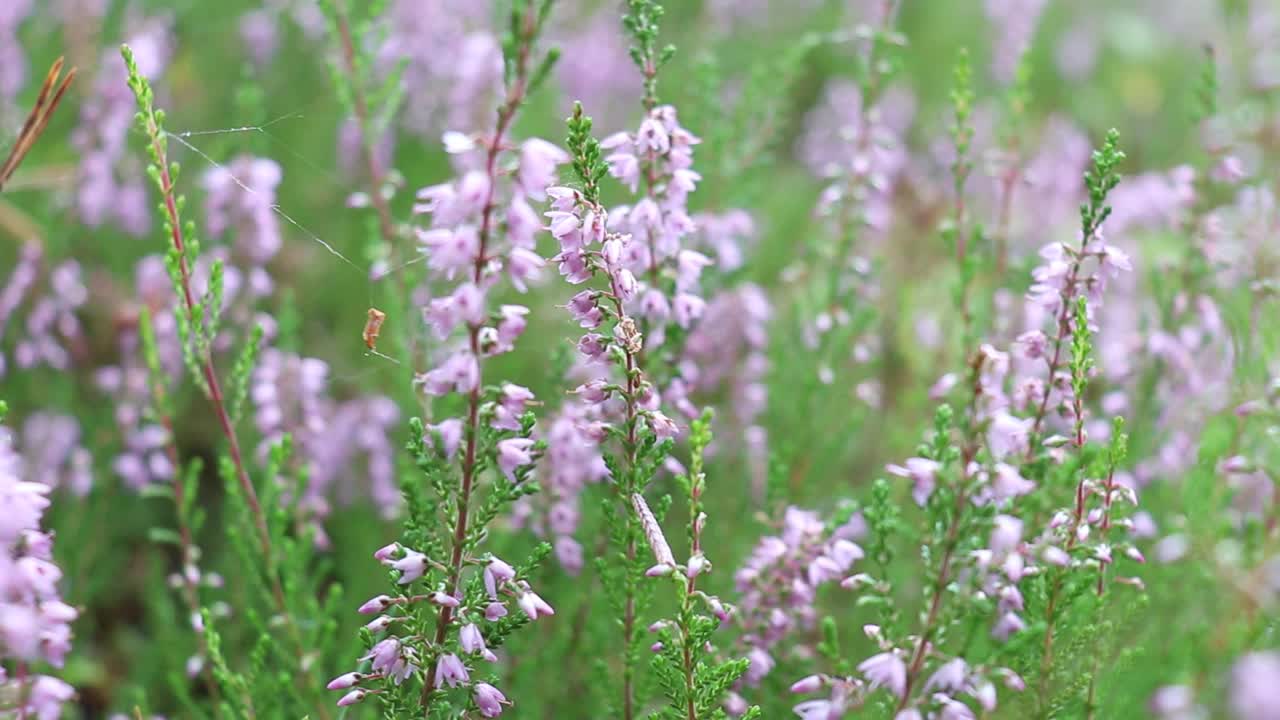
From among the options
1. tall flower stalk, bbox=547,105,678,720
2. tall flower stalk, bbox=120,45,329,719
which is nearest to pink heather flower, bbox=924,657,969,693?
tall flower stalk, bbox=547,105,678,720

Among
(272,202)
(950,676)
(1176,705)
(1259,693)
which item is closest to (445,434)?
(950,676)

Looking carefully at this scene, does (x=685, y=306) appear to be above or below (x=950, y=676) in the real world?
above

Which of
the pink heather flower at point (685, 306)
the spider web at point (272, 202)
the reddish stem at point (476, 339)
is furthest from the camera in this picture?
the pink heather flower at point (685, 306)

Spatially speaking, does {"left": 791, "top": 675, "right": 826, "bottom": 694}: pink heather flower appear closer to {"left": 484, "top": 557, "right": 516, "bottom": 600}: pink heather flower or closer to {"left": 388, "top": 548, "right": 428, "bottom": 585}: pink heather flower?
{"left": 484, "top": 557, "right": 516, "bottom": 600}: pink heather flower

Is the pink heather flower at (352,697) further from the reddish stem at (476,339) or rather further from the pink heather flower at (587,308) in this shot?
the pink heather flower at (587,308)

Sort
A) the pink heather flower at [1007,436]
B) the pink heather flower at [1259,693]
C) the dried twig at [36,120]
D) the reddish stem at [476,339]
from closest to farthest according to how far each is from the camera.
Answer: the pink heather flower at [1259,693] → the reddish stem at [476,339] → the pink heather flower at [1007,436] → the dried twig at [36,120]

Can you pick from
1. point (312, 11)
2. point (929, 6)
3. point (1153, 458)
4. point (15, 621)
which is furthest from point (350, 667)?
point (929, 6)

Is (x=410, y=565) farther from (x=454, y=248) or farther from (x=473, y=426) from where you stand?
(x=454, y=248)

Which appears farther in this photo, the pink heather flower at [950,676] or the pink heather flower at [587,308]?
the pink heather flower at [587,308]

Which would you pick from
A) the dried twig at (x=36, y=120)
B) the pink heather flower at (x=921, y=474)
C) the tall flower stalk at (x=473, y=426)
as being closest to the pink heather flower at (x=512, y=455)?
the tall flower stalk at (x=473, y=426)
